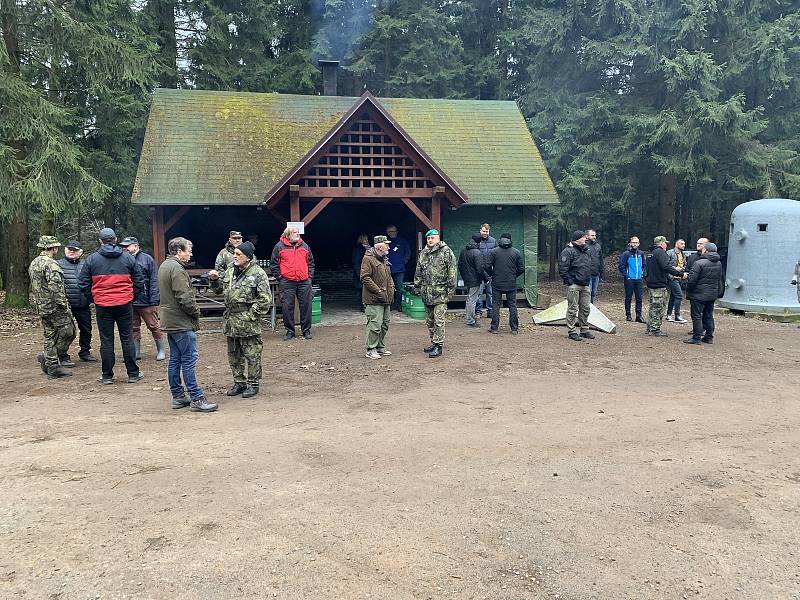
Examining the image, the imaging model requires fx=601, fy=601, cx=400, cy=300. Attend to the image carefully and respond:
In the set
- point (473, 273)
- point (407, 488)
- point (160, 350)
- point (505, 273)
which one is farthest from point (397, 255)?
point (407, 488)

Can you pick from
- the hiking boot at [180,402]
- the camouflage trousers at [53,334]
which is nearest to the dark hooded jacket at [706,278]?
the hiking boot at [180,402]

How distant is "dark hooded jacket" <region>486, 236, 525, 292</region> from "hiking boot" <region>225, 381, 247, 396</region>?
5.30 meters

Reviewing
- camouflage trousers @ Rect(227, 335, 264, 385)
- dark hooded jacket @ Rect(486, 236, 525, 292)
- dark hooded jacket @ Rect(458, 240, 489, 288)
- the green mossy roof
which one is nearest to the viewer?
camouflage trousers @ Rect(227, 335, 264, 385)

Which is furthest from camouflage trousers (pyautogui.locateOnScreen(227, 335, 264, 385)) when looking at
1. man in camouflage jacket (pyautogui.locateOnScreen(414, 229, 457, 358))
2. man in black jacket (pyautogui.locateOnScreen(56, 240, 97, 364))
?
man in camouflage jacket (pyautogui.locateOnScreen(414, 229, 457, 358))

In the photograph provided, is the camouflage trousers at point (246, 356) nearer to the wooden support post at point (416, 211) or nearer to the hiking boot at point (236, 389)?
the hiking boot at point (236, 389)

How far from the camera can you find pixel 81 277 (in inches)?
Result: 281

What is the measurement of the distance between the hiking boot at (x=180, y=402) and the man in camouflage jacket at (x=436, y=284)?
3.73m

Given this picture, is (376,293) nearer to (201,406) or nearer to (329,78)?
(201,406)

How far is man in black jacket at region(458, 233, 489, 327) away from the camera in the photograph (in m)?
11.2

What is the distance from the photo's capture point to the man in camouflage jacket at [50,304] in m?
7.66

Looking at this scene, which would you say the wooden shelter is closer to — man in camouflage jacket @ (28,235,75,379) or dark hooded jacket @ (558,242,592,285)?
dark hooded jacket @ (558,242,592,285)

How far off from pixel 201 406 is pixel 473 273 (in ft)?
21.1

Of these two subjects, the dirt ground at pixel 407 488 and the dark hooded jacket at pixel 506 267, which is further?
the dark hooded jacket at pixel 506 267

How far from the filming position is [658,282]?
10.6 meters
